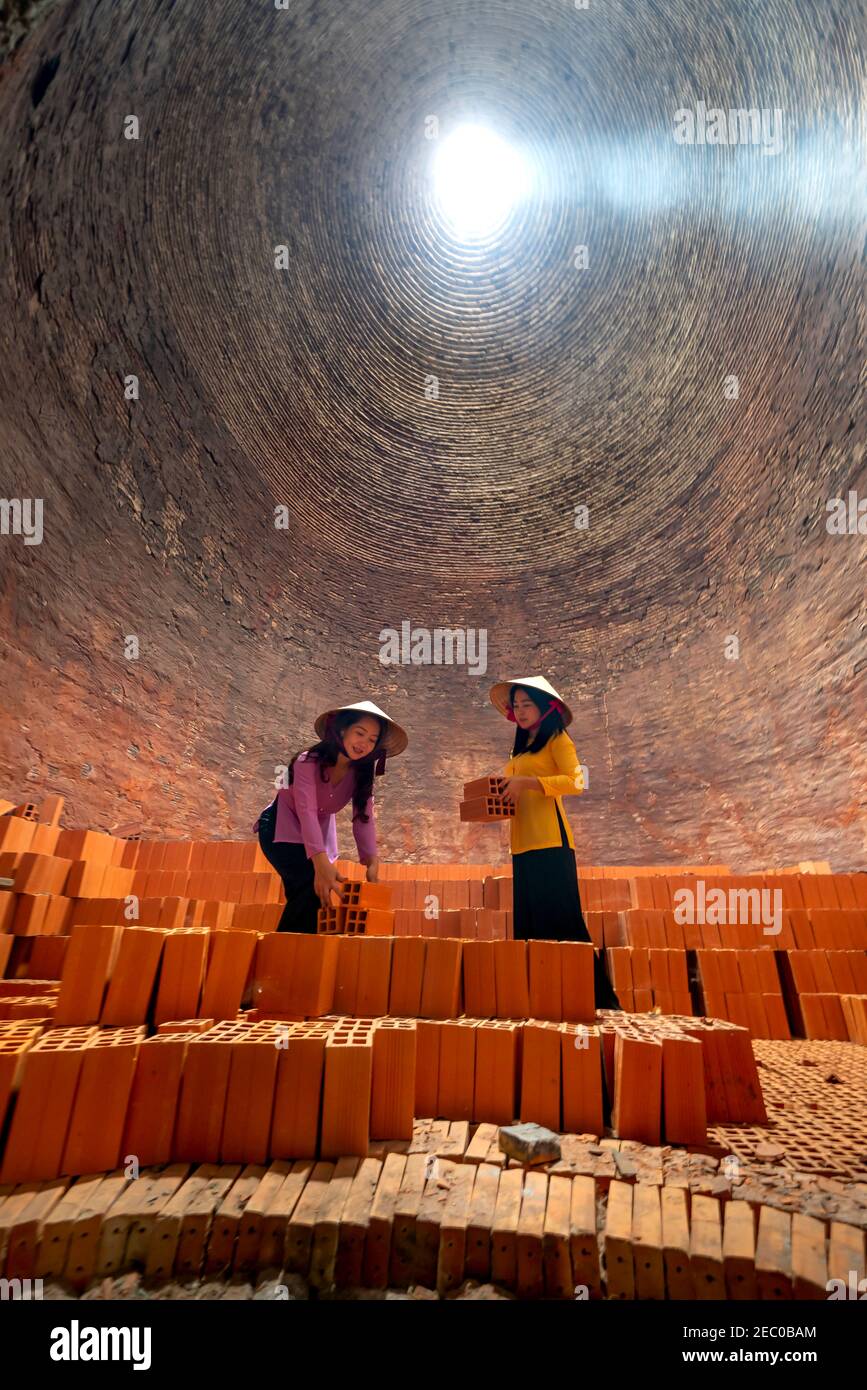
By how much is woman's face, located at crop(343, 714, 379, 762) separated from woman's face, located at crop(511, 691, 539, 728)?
819mm

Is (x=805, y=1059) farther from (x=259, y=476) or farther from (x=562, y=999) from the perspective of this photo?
(x=259, y=476)

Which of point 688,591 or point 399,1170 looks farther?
point 688,591

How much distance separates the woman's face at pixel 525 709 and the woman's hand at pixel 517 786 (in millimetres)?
368

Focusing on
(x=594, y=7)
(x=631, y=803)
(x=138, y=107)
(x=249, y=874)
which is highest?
(x=594, y=7)

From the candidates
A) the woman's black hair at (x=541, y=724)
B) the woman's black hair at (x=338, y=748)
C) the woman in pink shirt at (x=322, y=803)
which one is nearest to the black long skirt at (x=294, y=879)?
the woman in pink shirt at (x=322, y=803)

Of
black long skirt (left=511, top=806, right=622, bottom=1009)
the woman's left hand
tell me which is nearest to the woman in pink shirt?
the woman's left hand

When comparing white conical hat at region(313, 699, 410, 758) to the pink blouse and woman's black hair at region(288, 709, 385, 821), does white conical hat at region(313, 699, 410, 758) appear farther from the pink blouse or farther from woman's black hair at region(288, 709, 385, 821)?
the pink blouse

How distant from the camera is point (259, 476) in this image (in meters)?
11.3

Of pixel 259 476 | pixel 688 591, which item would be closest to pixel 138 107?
pixel 259 476

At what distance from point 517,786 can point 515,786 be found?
0.04ft

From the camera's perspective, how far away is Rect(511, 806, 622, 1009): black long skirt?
137 inches

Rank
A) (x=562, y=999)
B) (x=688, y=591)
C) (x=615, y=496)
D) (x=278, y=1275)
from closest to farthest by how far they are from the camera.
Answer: (x=278, y=1275) < (x=562, y=999) < (x=688, y=591) < (x=615, y=496)

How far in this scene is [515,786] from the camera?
3633 mm
